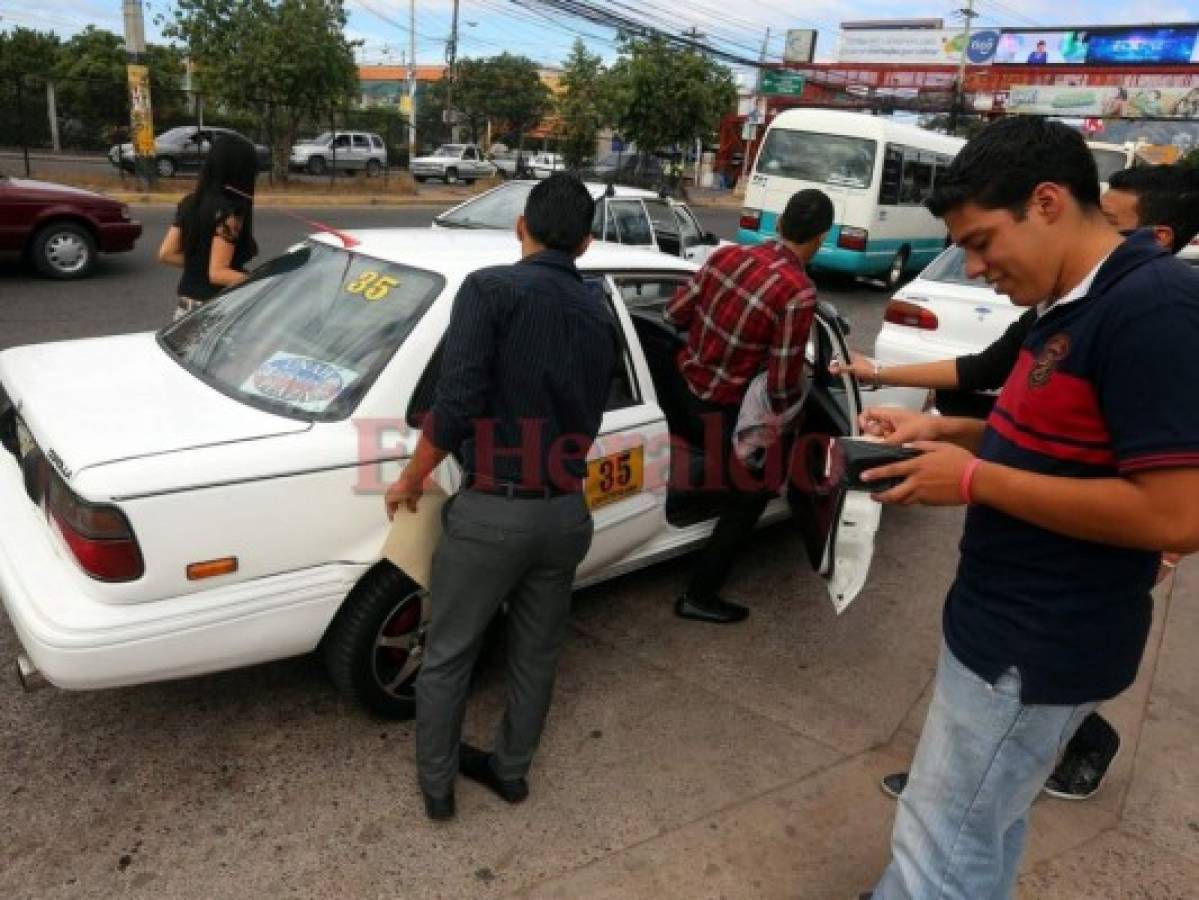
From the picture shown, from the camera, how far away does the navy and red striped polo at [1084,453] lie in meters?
1.29

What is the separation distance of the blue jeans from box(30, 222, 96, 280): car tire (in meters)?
9.73

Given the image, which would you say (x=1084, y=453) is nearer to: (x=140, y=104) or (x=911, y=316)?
(x=911, y=316)

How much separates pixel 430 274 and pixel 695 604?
1739mm

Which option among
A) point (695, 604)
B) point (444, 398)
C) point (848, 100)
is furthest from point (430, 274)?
point (848, 100)

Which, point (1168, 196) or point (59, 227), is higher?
point (1168, 196)

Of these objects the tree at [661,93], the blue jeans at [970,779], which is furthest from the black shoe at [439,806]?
the tree at [661,93]

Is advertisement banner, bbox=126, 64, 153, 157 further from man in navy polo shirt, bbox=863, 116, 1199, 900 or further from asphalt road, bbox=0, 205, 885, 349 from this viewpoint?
man in navy polo shirt, bbox=863, 116, 1199, 900

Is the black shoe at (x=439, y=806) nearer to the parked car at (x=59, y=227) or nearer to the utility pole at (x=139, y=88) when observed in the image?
the parked car at (x=59, y=227)

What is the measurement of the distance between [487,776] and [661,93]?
2612cm

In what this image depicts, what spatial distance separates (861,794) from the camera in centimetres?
278

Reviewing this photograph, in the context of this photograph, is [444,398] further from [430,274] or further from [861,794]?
[861,794]

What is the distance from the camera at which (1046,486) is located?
55.2 inches

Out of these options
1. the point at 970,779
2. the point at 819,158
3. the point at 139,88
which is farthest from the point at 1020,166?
the point at 139,88

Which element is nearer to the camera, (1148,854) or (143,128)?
(1148,854)
